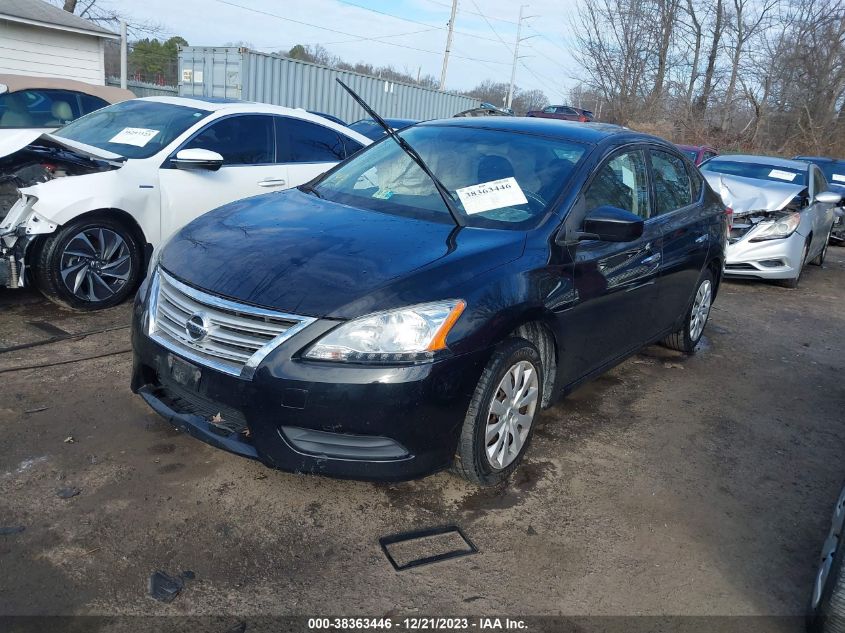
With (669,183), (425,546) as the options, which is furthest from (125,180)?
(669,183)

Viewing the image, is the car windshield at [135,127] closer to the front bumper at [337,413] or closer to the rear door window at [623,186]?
the front bumper at [337,413]

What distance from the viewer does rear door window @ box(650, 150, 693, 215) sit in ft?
15.1

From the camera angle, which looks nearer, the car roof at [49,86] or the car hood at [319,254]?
the car hood at [319,254]

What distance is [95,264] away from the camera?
5246 mm

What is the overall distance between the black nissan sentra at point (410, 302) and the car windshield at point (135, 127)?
2159 millimetres

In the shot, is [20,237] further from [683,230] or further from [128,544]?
[683,230]

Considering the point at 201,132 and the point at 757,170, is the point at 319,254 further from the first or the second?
the point at 757,170

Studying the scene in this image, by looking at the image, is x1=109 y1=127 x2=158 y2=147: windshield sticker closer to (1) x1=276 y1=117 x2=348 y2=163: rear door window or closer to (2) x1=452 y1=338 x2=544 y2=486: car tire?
(1) x1=276 y1=117 x2=348 y2=163: rear door window

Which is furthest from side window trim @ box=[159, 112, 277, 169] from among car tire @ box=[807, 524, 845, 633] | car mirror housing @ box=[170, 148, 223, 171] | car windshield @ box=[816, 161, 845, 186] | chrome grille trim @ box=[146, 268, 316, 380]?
car windshield @ box=[816, 161, 845, 186]

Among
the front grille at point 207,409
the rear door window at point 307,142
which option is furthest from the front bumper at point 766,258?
the front grille at point 207,409

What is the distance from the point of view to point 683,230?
4.80 metres

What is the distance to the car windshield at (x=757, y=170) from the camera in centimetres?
970

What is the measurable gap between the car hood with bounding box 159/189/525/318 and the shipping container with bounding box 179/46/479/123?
13.7 metres

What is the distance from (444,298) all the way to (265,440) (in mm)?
920
